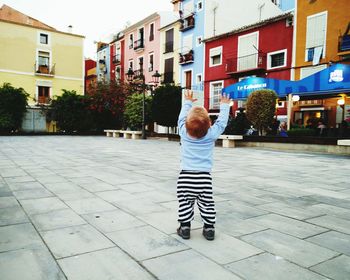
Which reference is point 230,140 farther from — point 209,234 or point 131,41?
point 131,41

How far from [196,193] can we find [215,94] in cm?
2266

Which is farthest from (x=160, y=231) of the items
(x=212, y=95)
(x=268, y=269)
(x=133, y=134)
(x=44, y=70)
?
(x=44, y=70)

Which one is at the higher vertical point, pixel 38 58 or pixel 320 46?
pixel 38 58

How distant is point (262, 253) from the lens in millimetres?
2584

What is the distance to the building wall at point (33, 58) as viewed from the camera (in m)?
30.6

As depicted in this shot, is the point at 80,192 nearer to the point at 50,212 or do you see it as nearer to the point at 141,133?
the point at 50,212

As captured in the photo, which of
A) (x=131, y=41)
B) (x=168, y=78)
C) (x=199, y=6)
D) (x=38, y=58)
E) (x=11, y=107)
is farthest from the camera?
(x=131, y=41)

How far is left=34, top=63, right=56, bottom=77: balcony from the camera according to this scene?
3222 centimetres

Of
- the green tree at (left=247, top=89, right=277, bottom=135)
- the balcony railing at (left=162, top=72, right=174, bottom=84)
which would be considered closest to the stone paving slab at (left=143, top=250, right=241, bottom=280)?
the green tree at (left=247, top=89, right=277, bottom=135)

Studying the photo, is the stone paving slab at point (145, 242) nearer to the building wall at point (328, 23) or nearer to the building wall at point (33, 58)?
the building wall at point (328, 23)

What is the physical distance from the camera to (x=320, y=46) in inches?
706

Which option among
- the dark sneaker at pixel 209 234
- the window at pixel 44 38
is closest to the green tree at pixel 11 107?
the window at pixel 44 38

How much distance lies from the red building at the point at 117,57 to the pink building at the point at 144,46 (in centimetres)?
92

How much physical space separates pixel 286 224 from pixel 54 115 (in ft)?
88.6
